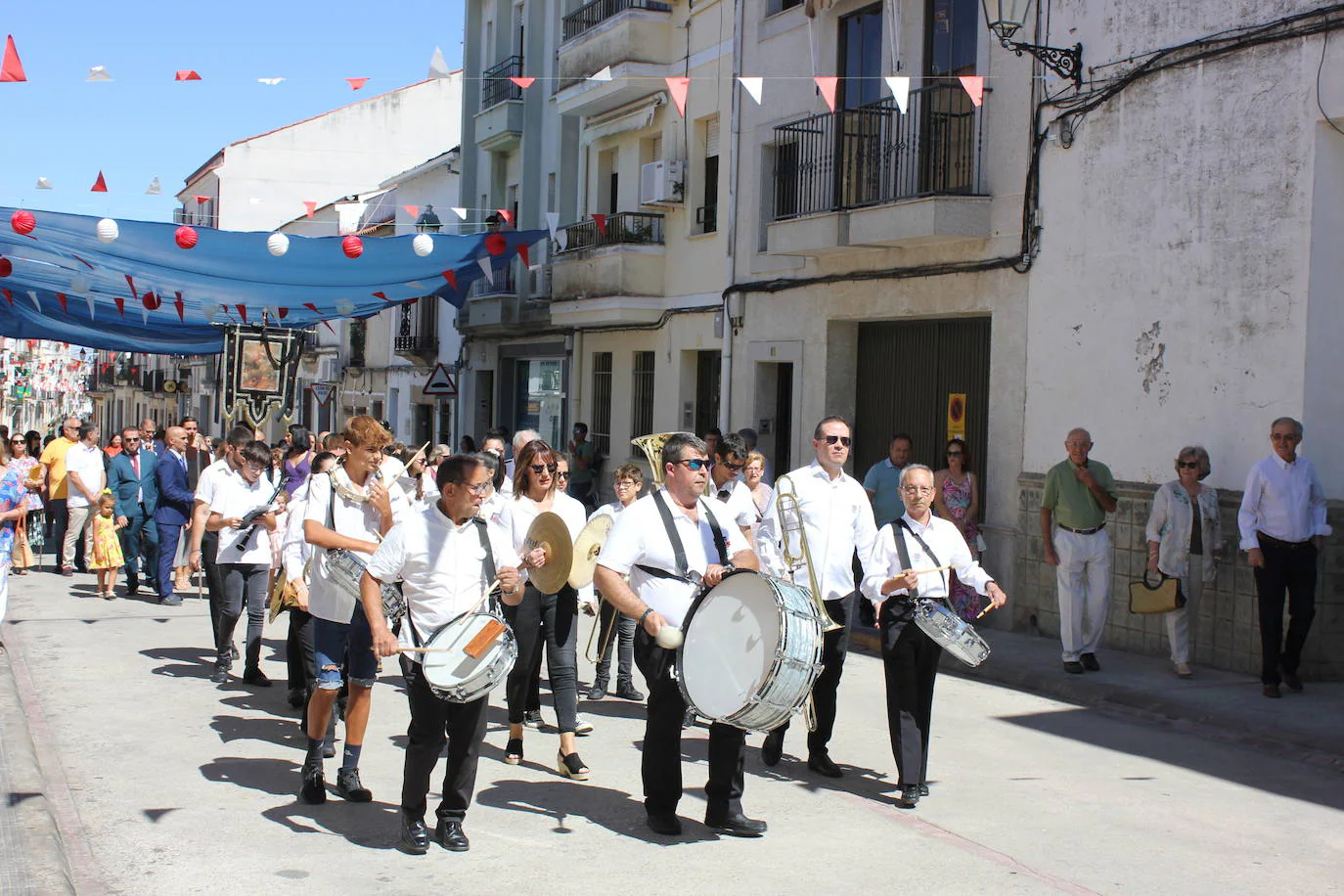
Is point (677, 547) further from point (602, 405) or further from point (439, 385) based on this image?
point (439, 385)

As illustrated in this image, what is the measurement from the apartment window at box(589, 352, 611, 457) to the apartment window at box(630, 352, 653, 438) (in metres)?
0.87

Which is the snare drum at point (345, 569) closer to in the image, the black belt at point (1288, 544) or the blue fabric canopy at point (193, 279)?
the black belt at point (1288, 544)

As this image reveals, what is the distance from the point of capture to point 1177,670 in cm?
1048

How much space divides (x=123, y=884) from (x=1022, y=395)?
9786 mm

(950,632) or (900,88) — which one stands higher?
(900,88)

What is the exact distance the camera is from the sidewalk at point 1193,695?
8.59 m

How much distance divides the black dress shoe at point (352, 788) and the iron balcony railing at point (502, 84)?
828 inches

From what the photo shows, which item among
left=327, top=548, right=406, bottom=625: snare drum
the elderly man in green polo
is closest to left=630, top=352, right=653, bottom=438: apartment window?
the elderly man in green polo

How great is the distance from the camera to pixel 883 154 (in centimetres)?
1513

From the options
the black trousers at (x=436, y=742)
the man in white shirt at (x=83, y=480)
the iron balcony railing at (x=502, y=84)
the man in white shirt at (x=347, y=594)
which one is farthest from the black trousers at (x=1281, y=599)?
the iron balcony railing at (x=502, y=84)

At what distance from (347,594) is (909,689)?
2.77 meters

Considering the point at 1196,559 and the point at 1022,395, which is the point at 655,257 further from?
the point at 1196,559

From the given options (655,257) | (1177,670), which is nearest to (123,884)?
(1177,670)

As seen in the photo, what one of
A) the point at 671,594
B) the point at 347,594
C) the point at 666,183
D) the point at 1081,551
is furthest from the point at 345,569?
the point at 666,183
